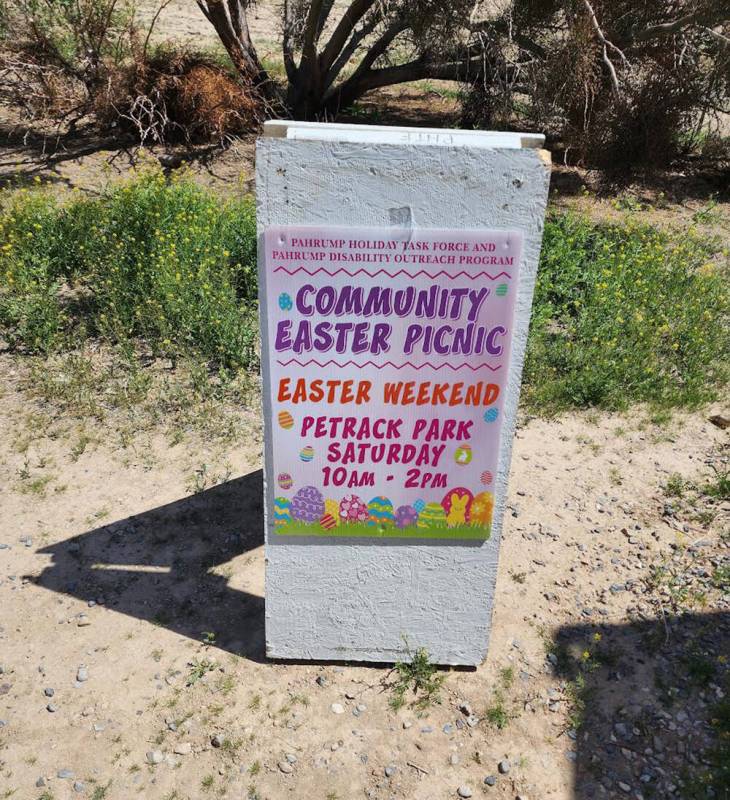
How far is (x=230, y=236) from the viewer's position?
20.1 ft

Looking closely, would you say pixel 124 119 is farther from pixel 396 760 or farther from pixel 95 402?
pixel 396 760

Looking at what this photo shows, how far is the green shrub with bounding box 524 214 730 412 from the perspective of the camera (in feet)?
16.4

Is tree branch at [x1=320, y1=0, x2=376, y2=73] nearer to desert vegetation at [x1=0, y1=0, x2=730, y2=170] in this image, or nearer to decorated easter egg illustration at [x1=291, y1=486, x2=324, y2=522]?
desert vegetation at [x1=0, y1=0, x2=730, y2=170]

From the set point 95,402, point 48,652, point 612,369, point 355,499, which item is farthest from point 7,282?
point 612,369

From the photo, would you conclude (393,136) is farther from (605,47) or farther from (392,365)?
(605,47)

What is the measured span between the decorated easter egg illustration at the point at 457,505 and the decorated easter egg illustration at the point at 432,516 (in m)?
0.02

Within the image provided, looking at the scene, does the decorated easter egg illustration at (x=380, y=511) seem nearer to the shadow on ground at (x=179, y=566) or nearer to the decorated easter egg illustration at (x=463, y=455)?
the decorated easter egg illustration at (x=463, y=455)

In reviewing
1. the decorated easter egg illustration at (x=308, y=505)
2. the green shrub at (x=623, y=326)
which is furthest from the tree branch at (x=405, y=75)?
the decorated easter egg illustration at (x=308, y=505)

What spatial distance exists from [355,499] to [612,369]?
9.65 ft

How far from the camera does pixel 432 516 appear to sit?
2.78m

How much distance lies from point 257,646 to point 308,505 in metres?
0.88

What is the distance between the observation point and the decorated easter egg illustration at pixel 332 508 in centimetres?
275

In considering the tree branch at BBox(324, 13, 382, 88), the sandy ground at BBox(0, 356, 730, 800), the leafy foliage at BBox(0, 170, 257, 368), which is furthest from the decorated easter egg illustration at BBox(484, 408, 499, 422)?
the tree branch at BBox(324, 13, 382, 88)

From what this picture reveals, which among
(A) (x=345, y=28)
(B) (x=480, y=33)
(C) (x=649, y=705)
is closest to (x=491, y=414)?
(C) (x=649, y=705)
